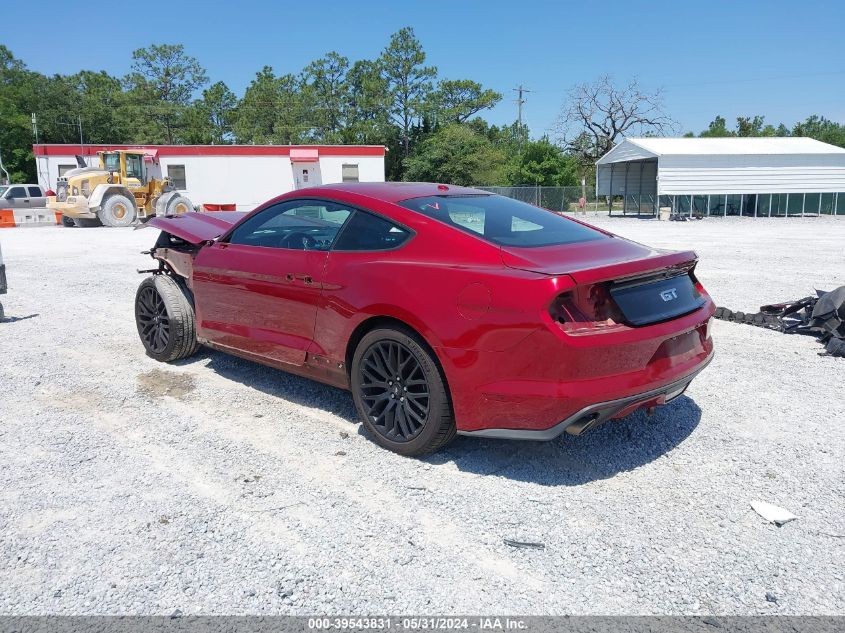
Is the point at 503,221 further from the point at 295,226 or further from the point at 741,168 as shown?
the point at 741,168

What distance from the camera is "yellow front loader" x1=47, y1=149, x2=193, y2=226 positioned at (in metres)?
24.5

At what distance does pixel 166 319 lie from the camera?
5.71m

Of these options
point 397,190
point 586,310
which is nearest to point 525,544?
point 586,310

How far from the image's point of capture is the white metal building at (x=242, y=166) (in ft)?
108

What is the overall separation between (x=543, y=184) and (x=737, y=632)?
46936 mm

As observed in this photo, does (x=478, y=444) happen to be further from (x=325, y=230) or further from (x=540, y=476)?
(x=325, y=230)

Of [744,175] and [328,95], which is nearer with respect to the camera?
[744,175]

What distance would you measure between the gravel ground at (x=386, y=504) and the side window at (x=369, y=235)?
121 centimetres

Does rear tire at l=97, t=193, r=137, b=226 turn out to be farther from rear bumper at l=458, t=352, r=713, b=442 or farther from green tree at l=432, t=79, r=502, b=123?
green tree at l=432, t=79, r=502, b=123

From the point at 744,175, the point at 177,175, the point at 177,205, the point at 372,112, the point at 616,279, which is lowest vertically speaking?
the point at 616,279

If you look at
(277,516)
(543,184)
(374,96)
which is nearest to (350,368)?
(277,516)

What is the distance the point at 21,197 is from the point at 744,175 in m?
38.4

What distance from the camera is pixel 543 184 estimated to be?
47406mm

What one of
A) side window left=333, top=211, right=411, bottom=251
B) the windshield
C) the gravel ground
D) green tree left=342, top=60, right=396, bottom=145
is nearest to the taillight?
the gravel ground
